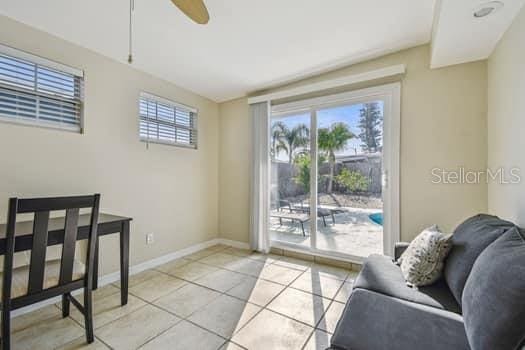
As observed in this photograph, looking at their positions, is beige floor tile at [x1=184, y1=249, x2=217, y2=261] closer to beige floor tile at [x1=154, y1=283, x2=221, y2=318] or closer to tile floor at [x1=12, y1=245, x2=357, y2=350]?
tile floor at [x1=12, y1=245, x2=357, y2=350]

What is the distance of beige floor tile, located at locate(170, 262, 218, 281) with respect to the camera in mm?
2713

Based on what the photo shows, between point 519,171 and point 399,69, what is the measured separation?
1422mm

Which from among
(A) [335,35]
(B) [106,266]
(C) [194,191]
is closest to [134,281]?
(B) [106,266]

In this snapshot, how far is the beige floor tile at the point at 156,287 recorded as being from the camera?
2281 mm

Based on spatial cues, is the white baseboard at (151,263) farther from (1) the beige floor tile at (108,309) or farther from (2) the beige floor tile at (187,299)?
(2) the beige floor tile at (187,299)

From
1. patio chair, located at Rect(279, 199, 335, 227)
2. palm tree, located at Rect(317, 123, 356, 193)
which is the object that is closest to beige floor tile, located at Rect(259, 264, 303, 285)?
patio chair, located at Rect(279, 199, 335, 227)

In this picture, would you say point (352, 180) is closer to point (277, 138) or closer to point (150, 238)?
point (277, 138)

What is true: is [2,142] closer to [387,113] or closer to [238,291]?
[238,291]

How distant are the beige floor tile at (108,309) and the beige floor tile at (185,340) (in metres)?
0.51

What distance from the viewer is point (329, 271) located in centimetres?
284

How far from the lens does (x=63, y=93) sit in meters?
2.24

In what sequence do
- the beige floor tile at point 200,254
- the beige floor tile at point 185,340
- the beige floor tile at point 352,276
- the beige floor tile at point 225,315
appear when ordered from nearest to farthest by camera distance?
the beige floor tile at point 185,340, the beige floor tile at point 225,315, the beige floor tile at point 352,276, the beige floor tile at point 200,254

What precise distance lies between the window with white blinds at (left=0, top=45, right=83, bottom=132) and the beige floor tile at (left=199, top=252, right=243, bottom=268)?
2127 millimetres

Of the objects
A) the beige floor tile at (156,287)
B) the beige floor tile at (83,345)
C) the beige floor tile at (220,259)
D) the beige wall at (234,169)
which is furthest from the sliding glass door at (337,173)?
the beige floor tile at (83,345)
